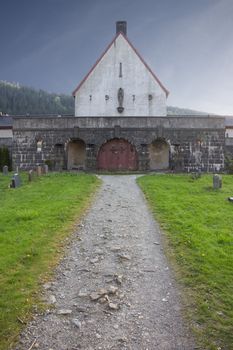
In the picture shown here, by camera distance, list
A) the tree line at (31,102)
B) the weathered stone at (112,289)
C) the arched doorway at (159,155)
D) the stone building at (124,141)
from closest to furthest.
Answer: the weathered stone at (112,289)
the stone building at (124,141)
the arched doorway at (159,155)
the tree line at (31,102)

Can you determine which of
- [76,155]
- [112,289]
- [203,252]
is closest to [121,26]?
[76,155]

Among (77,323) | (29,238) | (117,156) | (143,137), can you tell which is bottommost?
(77,323)

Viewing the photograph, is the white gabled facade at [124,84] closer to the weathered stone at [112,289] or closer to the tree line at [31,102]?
the weathered stone at [112,289]

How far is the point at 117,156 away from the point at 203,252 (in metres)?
20.2

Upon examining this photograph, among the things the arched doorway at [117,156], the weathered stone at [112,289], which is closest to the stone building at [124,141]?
the arched doorway at [117,156]

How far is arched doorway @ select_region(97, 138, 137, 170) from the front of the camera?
92.1 ft

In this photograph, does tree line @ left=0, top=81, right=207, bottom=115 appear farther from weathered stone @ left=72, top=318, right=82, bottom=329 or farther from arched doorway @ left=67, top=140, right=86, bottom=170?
weathered stone @ left=72, top=318, right=82, bottom=329

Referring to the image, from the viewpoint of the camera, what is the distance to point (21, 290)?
654 cm

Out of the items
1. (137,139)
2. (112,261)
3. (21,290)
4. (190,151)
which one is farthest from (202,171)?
(21,290)

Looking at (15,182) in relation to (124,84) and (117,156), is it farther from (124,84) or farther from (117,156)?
(124,84)

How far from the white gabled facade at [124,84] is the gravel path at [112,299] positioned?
26.0 m

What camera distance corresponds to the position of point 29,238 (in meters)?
9.41

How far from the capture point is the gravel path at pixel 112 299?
17.0ft

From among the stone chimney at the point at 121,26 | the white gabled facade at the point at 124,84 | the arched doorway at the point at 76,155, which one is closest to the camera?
the arched doorway at the point at 76,155
